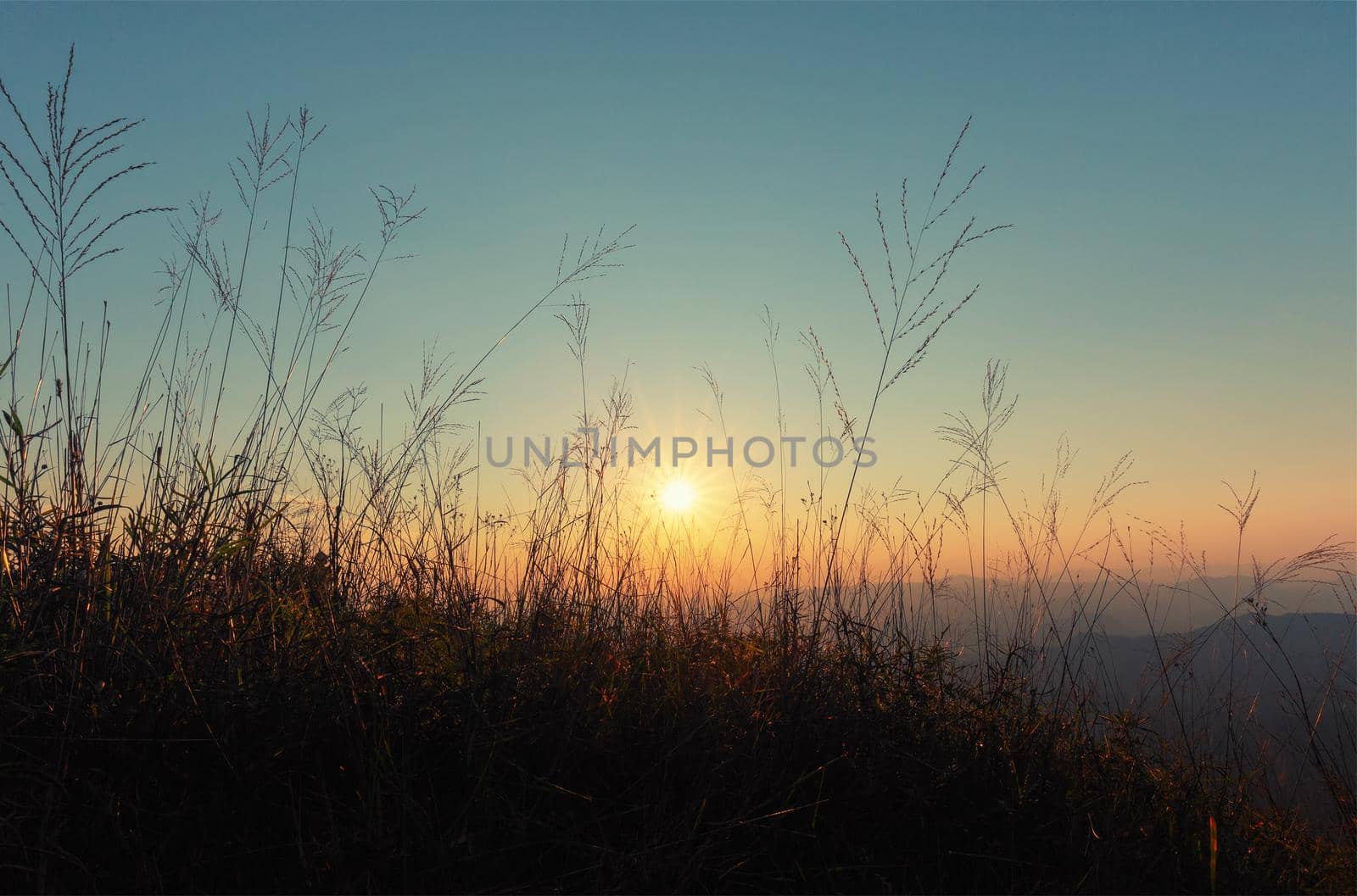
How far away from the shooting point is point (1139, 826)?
1.79 meters

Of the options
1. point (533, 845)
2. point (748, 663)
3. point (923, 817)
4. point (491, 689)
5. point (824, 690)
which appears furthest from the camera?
point (748, 663)

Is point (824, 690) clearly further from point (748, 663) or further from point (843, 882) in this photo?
point (843, 882)

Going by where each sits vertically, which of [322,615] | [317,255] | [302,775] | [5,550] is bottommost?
[302,775]

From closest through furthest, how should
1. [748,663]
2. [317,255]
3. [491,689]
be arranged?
[491,689] < [748,663] < [317,255]

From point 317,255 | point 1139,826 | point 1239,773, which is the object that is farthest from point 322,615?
point 1239,773

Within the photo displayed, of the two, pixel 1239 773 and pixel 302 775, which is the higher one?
pixel 302 775

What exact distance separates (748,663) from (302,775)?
1212 mm

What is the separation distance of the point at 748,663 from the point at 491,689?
819 mm

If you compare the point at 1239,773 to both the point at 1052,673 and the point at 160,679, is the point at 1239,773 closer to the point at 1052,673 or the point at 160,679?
the point at 1052,673

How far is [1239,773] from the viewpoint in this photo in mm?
2271

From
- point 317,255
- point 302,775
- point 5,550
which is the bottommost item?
point 302,775

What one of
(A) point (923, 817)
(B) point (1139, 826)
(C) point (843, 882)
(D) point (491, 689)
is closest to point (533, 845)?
(D) point (491, 689)

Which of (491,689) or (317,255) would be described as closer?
(491,689)

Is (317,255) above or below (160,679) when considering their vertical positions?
above
